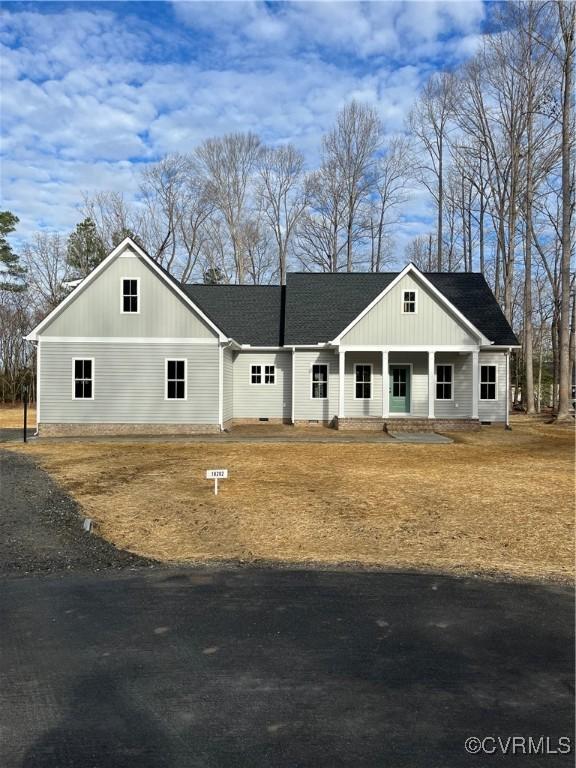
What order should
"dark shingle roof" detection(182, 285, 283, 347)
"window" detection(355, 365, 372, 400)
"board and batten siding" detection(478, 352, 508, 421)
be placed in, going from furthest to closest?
"dark shingle roof" detection(182, 285, 283, 347)
"board and batten siding" detection(478, 352, 508, 421)
"window" detection(355, 365, 372, 400)

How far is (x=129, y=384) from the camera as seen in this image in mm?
19312

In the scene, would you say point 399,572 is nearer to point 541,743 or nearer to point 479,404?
point 541,743

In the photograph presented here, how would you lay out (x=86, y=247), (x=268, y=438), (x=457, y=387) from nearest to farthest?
(x=268, y=438), (x=457, y=387), (x=86, y=247)

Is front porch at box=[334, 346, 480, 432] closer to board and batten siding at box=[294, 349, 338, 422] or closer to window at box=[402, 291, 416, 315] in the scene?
board and batten siding at box=[294, 349, 338, 422]

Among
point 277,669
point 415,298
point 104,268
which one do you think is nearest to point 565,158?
point 415,298

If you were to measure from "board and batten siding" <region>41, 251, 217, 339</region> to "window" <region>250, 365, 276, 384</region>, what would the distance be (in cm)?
375

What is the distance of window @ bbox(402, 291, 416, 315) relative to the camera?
20.7 m

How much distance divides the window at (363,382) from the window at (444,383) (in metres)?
2.79

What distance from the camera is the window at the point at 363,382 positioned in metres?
21.9

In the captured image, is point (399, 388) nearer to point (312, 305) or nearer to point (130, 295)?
point (312, 305)

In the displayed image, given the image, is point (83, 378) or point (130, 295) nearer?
point (130, 295)

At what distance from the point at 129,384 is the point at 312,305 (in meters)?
8.65

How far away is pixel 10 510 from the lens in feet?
25.6

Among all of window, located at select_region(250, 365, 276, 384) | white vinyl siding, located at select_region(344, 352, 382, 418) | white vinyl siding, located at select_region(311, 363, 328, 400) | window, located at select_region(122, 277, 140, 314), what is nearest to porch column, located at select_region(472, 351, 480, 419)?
white vinyl siding, located at select_region(344, 352, 382, 418)
